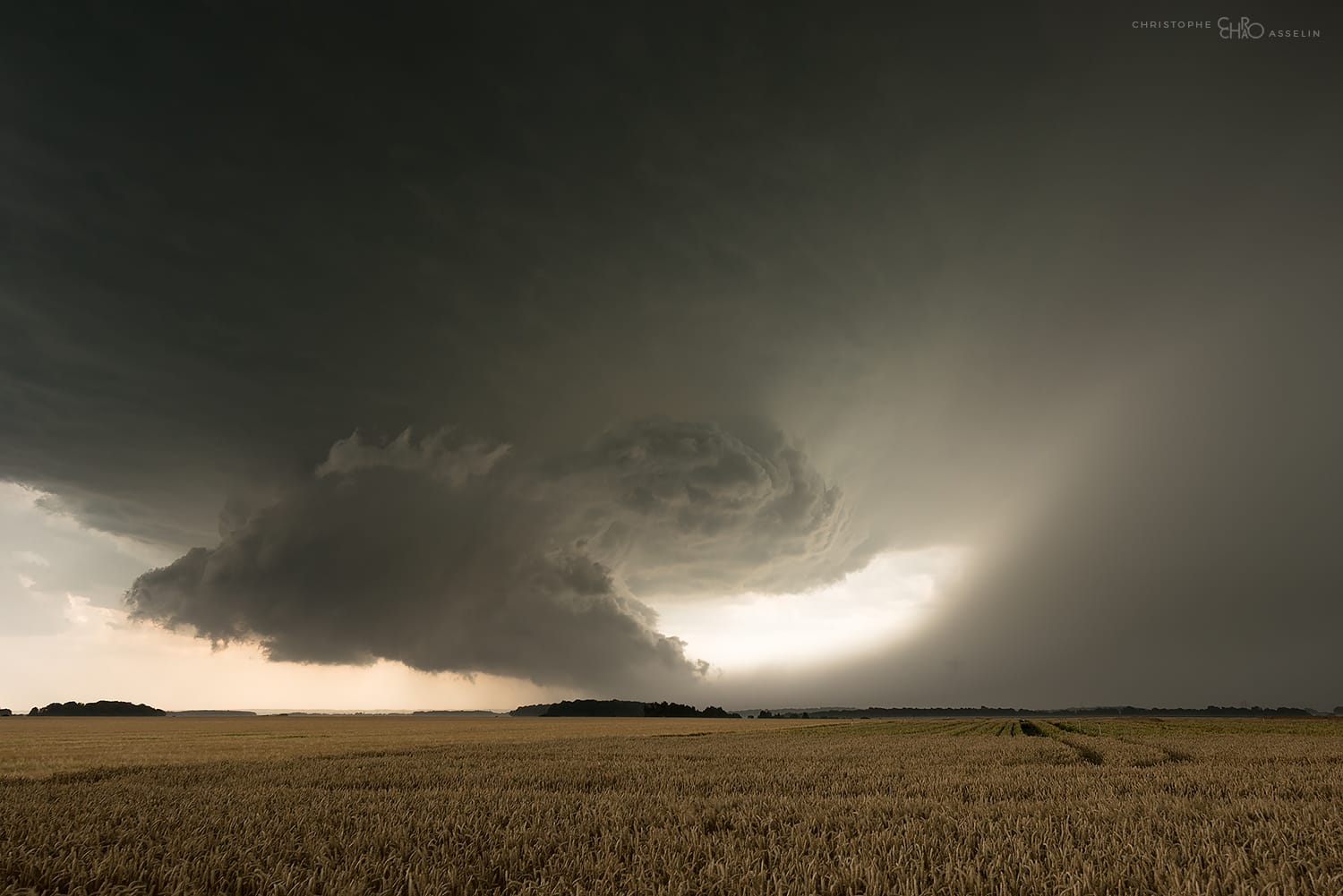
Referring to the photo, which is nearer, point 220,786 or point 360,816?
point 360,816

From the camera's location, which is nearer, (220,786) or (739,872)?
(739,872)

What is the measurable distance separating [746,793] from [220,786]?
1317 centimetres

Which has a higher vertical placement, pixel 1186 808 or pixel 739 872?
pixel 739 872

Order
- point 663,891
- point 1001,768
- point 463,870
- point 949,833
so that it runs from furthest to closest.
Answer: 1. point 1001,768
2. point 949,833
3. point 463,870
4. point 663,891

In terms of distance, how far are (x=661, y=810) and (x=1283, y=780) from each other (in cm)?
1676

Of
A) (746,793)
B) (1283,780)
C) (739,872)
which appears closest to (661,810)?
(746,793)

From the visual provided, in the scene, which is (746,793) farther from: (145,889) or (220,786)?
(220,786)

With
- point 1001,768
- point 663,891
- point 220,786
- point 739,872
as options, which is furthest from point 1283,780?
point 220,786

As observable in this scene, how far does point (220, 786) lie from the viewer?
16.3 m

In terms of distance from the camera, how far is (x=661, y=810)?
1142 centimetres

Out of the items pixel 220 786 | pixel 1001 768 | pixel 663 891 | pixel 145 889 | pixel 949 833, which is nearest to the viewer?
pixel 663 891

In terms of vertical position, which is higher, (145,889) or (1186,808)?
(145,889)

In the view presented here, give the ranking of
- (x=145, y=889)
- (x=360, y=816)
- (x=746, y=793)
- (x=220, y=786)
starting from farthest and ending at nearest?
(x=220, y=786) < (x=746, y=793) < (x=360, y=816) < (x=145, y=889)

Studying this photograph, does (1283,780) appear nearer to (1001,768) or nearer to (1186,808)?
(1001,768)
